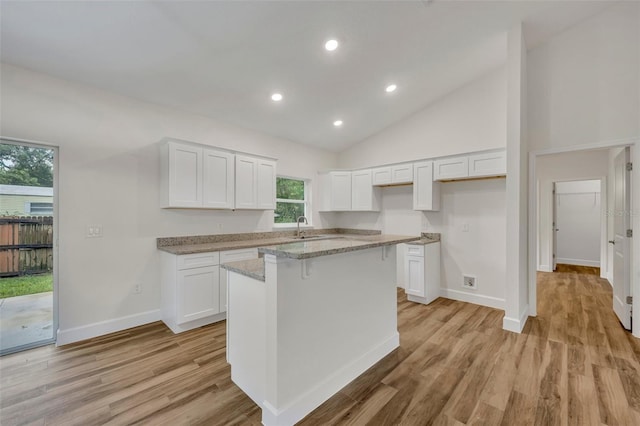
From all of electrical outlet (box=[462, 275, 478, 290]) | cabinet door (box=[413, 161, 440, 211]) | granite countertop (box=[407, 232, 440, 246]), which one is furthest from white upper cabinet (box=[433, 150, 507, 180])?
electrical outlet (box=[462, 275, 478, 290])

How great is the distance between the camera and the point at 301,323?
6.00 feet

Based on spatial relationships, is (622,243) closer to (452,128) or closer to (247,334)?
(452,128)

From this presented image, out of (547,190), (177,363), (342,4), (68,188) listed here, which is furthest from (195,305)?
(547,190)

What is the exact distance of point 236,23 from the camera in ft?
8.14

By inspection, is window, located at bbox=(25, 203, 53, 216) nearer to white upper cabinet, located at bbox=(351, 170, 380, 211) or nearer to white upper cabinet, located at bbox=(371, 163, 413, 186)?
white upper cabinet, located at bbox=(351, 170, 380, 211)

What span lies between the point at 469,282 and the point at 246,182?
367cm

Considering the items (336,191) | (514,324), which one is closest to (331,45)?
(336,191)

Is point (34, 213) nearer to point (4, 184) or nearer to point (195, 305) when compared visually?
point (4, 184)

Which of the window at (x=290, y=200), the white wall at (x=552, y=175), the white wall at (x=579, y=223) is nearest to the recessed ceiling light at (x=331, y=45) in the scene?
the window at (x=290, y=200)

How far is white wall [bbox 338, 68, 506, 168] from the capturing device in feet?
13.0

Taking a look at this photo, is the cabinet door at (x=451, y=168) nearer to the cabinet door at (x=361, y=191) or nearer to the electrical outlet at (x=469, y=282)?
the cabinet door at (x=361, y=191)

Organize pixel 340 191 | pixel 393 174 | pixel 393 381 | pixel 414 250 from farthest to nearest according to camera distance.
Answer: pixel 340 191 → pixel 393 174 → pixel 414 250 → pixel 393 381

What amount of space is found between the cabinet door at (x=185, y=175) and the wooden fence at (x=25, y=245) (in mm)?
1200

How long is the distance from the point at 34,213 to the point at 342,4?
12.0ft
